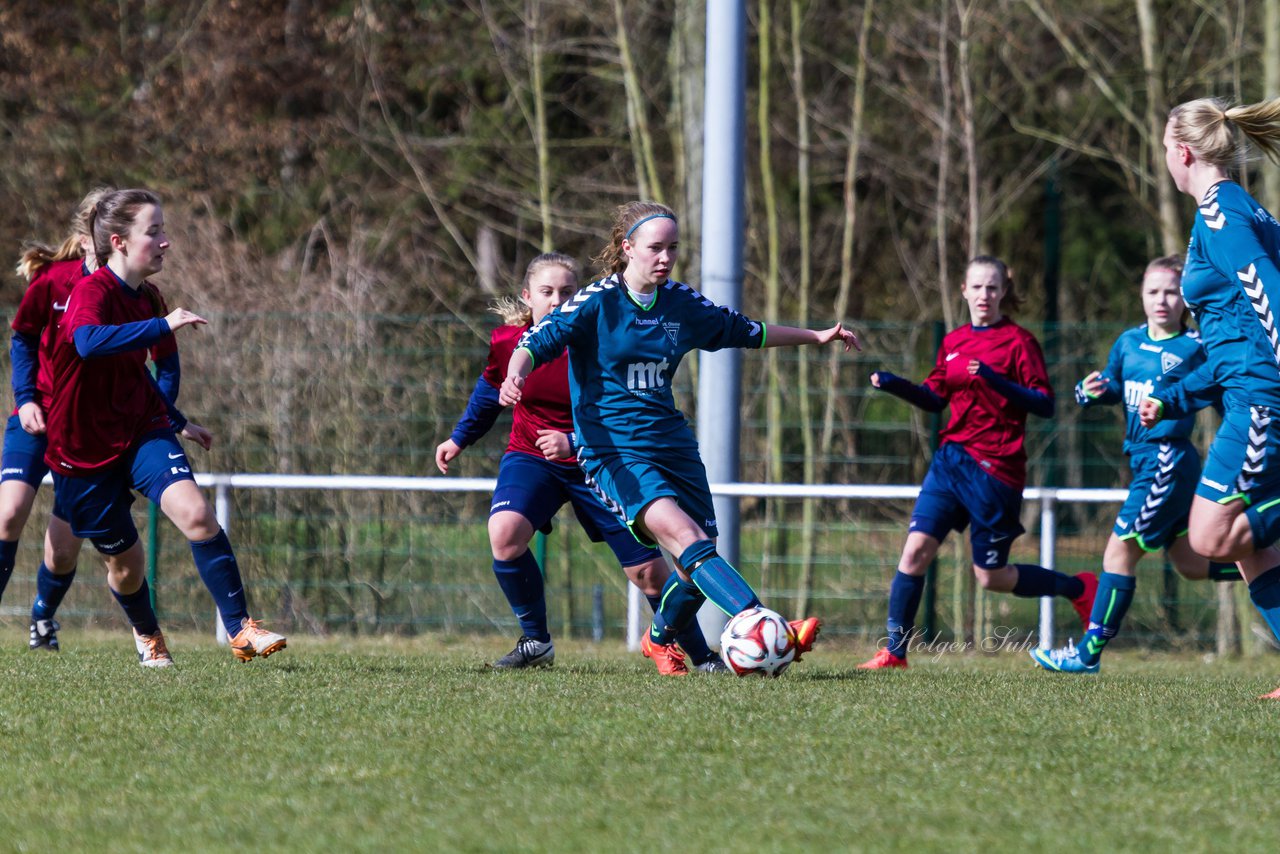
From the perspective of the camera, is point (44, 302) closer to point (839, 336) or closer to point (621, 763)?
point (839, 336)

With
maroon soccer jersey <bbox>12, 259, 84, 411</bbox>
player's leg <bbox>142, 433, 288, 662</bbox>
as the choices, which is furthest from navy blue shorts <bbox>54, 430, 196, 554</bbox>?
maroon soccer jersey <bbox>12, 259, 84, 411</bbox>

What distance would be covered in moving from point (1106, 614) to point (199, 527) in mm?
3809

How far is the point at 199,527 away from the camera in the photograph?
6176mm

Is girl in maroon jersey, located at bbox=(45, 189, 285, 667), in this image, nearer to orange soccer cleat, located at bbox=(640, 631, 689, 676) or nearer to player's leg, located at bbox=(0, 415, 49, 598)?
player's leg, located at bbox=(0, 415, 49, 598)

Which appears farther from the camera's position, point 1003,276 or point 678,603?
point 1003,276

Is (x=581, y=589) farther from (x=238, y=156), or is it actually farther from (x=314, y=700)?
(x=238, y=156)

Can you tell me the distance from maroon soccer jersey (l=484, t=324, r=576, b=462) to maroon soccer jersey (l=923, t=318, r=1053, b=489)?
1.82 meters

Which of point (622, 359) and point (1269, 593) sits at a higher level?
point (622, 359)

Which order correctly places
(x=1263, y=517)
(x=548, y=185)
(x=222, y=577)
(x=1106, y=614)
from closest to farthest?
(x=1263, y=517), (x=222, y=577), (x=1106, y=614), (x=548, y=185)

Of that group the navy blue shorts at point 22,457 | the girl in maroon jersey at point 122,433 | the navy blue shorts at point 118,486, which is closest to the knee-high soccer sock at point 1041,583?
the girl in maroon jersey at point 122,433

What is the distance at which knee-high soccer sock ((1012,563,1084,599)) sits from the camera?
778 centimetres

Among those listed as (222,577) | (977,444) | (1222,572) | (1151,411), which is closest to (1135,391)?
(977,444)

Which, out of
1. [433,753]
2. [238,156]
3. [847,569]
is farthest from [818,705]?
[238,156]

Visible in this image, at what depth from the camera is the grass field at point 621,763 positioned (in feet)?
→ 11.8
